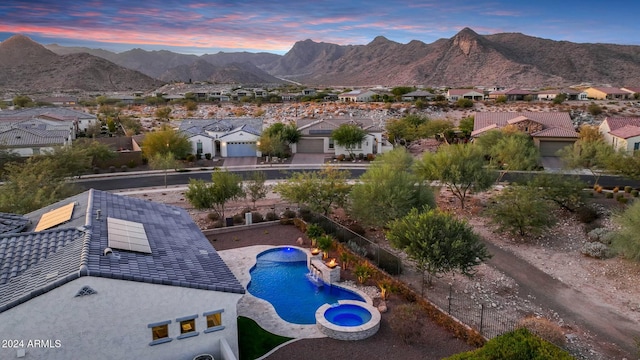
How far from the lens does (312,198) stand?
33969mm

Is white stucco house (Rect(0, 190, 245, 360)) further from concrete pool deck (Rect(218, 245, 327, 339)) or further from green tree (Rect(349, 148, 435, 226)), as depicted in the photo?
green tree (Rect(349, 148, 435, 226))

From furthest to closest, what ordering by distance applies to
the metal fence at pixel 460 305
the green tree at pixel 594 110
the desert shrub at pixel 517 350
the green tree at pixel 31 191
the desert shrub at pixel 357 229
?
the green tree at pixel 594 110 < the desert shrub at pixel 357 229 < the green tree at pixel 31 191 < the metal fence at pixel 460 305 < the desert shrub at pixel 517 350

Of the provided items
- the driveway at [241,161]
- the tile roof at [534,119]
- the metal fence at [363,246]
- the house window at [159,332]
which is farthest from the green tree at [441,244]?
the tile roof at [534,119]

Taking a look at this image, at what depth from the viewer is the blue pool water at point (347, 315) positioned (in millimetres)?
21031

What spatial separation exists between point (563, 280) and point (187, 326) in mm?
20292

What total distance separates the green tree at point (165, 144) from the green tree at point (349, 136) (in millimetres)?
18812

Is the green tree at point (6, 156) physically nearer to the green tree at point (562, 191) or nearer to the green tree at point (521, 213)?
the green tree at point (521, 213)

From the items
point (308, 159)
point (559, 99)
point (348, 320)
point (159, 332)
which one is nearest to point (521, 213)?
point (348, 320)

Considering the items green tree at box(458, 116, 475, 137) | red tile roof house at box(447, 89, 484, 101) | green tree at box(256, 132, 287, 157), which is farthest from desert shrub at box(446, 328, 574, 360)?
red tile roof house at box(447, 89, 484, 101)

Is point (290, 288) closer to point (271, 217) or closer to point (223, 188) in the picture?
point (271, 217)

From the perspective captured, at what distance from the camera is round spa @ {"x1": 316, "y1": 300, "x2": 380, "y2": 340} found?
1950 centimetres

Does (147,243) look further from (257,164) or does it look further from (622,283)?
(257,164)

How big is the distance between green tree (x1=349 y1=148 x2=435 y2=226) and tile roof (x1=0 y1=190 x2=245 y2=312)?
12987mm

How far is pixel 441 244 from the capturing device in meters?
22.1
